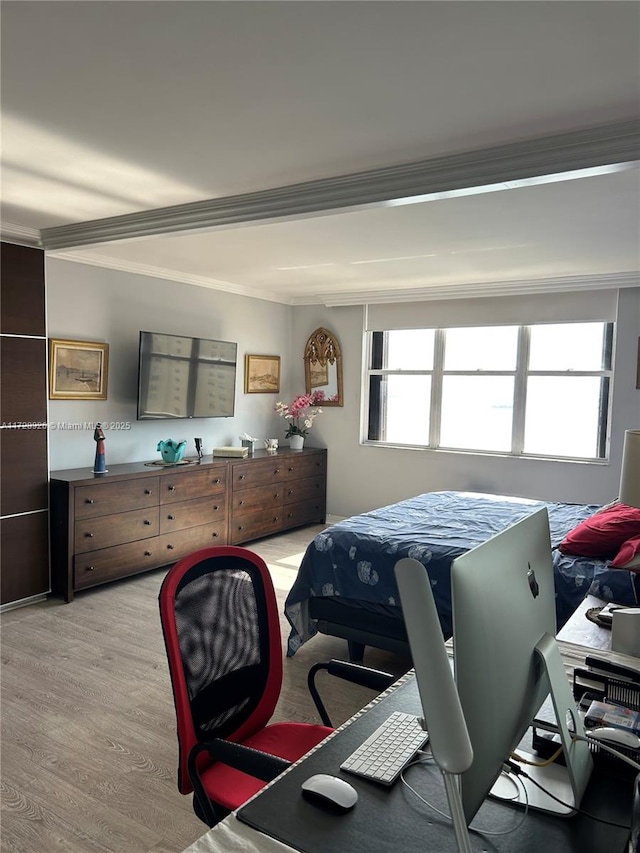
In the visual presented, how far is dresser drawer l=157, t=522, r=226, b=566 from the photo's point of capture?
16.3ft

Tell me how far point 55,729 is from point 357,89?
9.25 ft

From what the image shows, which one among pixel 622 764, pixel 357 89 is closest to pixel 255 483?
pixel 357 89

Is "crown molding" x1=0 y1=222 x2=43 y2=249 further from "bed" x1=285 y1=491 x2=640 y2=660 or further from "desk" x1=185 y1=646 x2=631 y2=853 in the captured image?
"desk" x1=185 y1=646 x2=631 y2=853

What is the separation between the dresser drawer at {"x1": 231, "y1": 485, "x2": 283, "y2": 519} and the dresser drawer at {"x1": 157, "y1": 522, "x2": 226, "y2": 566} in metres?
0.22

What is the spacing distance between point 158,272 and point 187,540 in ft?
7.47

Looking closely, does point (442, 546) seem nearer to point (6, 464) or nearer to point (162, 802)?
point (162, 802)

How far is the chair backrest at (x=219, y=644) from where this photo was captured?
63.7 inches

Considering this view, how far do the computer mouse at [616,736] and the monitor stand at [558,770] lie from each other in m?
0.03

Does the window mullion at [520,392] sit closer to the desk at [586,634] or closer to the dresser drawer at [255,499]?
the dresser drawer at [255,499]

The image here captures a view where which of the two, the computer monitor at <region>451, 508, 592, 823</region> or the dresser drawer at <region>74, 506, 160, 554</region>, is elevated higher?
the computer monitor at <region>451, 508, 592, 823</region>

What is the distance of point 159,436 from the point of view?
219 inches

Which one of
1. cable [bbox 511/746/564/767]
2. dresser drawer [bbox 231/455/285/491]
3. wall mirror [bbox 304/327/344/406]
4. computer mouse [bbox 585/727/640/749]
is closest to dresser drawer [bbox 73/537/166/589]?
dresser drawer [bbox 231/455/285/491]

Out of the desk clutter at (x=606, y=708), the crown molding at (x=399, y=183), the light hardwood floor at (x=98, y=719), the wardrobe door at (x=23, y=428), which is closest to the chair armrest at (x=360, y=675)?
the desk clutter at (x=606, y=708)

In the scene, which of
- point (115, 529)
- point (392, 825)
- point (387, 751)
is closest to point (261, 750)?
point (387, 751)
